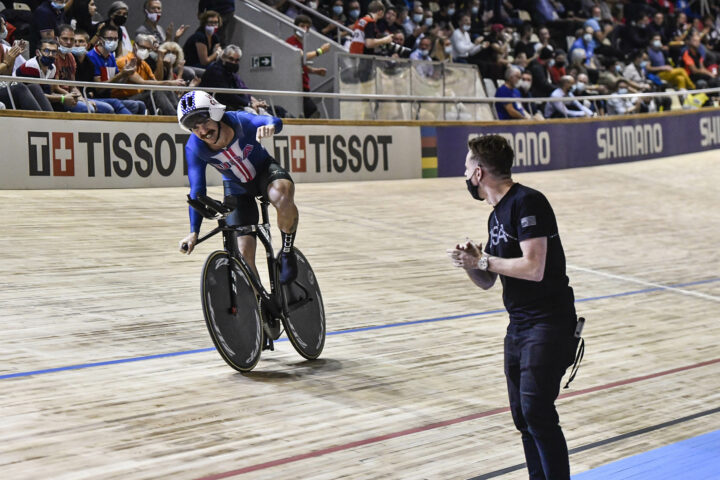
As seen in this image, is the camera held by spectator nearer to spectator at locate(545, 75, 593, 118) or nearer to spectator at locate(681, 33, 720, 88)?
spectator at locate(545, 75, 593, 118)

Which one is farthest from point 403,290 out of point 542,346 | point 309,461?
point 542,346

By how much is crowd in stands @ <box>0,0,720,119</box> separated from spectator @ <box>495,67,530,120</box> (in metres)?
0.02

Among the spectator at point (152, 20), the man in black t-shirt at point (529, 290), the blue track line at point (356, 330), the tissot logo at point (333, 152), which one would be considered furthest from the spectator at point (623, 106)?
the man in black t-shirt at point (529, 290)

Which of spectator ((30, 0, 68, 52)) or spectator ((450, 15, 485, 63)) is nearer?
spectator ((30, 0, 68, 52))

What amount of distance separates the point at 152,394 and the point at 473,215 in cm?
628

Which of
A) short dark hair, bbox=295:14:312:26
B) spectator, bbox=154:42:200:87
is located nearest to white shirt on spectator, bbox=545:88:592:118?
short dark hair, bbox=295:14:312:26

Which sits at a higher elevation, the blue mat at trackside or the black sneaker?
the black sneaker

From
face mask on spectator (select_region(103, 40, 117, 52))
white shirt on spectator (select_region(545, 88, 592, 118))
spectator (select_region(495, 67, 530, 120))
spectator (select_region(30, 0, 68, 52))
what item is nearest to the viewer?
spectator (select_region(30, 0, 68, 52))

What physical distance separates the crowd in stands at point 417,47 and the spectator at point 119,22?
0.5 inches

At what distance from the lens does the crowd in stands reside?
891cm

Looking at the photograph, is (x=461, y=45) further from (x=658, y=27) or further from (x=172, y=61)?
(x=658, y=27)

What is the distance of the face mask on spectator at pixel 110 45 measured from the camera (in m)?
9.20

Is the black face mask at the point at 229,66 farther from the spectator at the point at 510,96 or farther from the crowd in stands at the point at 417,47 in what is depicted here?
the spectator at the point at 510,96

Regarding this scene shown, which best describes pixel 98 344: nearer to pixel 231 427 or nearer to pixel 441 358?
pixel 231 427
